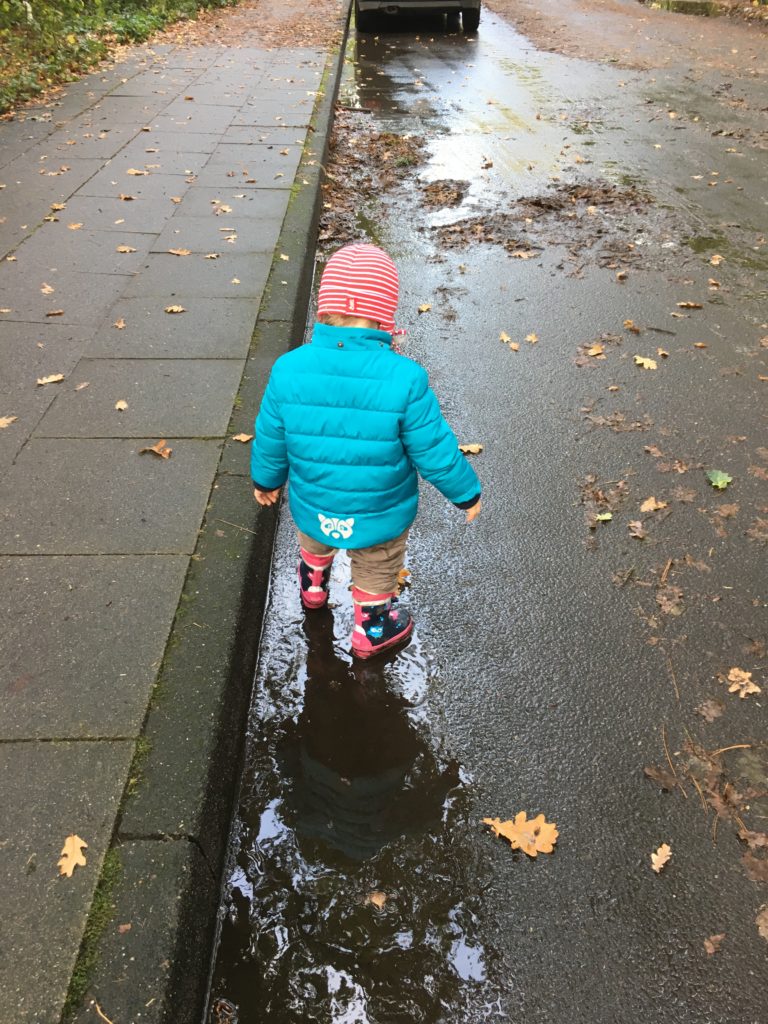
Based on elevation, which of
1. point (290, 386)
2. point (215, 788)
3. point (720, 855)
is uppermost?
point (290, 386)

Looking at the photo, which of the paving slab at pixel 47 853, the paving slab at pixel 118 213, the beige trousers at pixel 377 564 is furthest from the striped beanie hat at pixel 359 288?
the paving slab at pixel 118 213

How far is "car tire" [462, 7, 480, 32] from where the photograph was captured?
50.5 feet

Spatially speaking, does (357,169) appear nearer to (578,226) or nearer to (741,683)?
(578,226)

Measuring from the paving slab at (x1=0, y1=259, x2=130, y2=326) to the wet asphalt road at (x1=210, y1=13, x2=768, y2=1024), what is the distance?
2110mm

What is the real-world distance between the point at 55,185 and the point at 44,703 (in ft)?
20.4

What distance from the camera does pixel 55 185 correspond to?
6.93 metres

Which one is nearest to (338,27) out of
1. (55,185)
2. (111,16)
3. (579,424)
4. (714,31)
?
(111,16)

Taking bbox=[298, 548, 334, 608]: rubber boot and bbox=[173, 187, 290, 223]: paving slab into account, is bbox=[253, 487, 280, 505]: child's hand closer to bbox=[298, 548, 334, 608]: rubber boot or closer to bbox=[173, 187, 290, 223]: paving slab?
bbox=[298, 548, 334, 608]: rubber boot

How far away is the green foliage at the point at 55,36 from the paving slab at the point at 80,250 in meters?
4.72

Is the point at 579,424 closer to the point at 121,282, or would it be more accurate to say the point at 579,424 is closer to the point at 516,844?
the point at 516,844

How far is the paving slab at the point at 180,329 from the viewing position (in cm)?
438

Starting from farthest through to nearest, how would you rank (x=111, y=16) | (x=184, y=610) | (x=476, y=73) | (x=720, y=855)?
(x=111, y=16)
(x=476, y=73)
(x=184, y=610)
(x=720, y=855)

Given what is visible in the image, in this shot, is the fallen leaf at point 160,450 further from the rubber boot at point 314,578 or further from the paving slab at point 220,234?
the paving slab at point 220,234

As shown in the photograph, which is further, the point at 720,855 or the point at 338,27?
the point at 338,27
